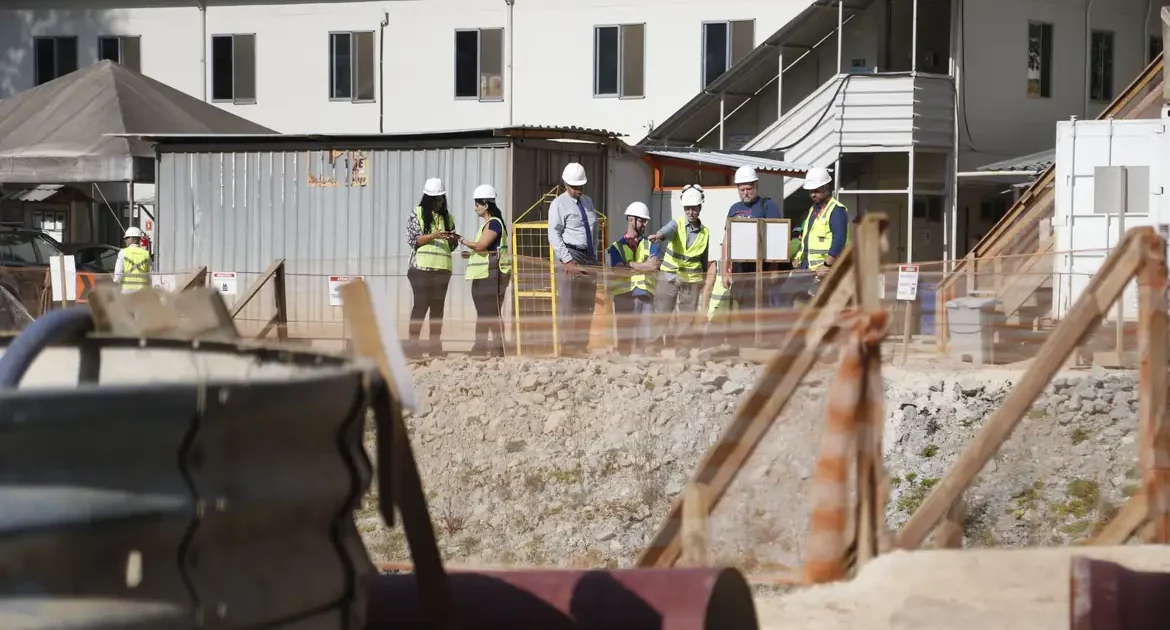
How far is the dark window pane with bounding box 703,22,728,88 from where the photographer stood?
29.5 m

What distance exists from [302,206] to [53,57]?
16.2m

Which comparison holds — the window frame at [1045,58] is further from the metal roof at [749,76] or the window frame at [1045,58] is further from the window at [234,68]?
the window at [234,68]

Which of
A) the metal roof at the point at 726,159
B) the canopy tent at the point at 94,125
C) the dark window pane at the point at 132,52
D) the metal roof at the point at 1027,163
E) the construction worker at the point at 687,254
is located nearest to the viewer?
the construction worker at the point at 687,254

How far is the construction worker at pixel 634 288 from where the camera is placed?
1273cm

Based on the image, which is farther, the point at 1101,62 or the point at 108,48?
the point at 108,48

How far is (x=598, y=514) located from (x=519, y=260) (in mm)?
3225

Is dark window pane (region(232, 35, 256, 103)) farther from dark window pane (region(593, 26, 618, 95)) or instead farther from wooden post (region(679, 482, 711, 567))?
wooden post (region(679, 482, 711, 567))

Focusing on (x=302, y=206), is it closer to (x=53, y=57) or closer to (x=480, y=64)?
(x=480, y=64)

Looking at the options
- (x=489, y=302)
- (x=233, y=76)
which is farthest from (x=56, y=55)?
(x=489, y=302)

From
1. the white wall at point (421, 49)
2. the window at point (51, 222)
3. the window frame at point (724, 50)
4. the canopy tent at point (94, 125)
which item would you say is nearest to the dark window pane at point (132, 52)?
the white wall at point (421, 49)

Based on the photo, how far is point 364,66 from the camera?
103 feet

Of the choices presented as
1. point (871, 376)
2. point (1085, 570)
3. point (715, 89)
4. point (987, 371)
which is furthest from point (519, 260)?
point (715, 89)

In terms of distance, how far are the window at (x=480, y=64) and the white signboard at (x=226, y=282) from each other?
50.1ft

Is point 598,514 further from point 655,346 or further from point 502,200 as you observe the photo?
point 502,200
